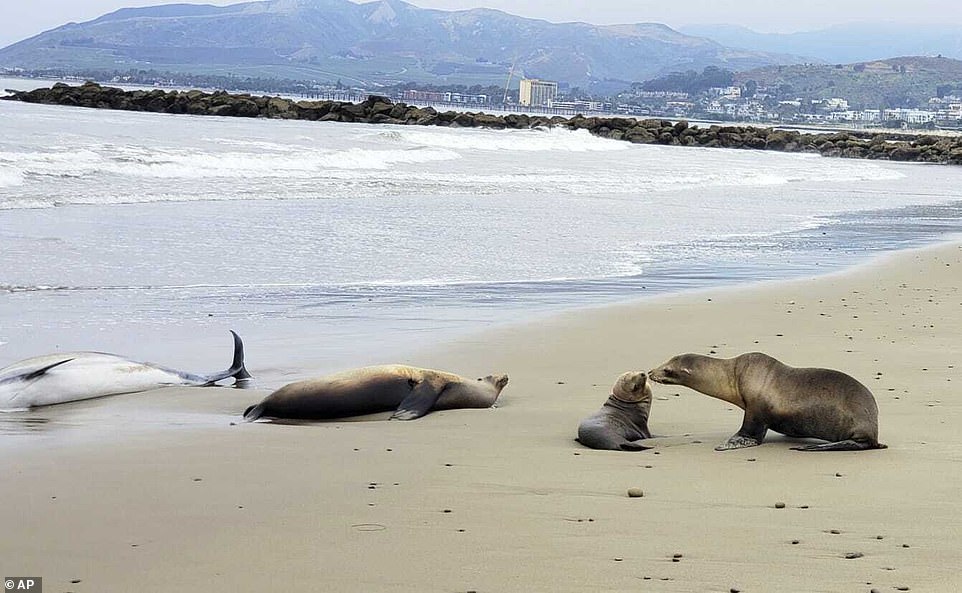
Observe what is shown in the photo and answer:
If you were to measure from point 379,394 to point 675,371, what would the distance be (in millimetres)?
1616

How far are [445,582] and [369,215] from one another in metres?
13.9

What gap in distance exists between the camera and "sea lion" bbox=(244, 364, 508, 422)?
6355 mm

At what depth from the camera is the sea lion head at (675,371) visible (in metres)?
5.95

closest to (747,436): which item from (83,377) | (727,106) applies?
(83,377)

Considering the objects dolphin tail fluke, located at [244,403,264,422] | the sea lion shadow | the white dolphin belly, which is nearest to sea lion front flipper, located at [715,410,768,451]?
the sea lion shadow

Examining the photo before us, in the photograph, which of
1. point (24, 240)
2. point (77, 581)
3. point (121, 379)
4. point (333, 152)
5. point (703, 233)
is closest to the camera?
point (77, 581)

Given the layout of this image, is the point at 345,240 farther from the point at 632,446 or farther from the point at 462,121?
the point at 462,121

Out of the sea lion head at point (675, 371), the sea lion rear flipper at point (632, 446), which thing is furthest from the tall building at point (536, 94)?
the sea lion rear flipper at point (632, 446)

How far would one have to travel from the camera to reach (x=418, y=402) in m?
6.50

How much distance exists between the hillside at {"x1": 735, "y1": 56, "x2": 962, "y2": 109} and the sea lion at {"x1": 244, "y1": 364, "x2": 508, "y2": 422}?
14399 cm

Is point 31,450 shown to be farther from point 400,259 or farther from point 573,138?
point 573,138

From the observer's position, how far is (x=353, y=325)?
8.98m

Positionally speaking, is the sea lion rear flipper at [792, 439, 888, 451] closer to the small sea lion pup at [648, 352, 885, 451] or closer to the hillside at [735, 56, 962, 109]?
the small sea lion pup at [648, 352, 885, 451]

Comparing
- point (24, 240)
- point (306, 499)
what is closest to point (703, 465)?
point (306, 499)
